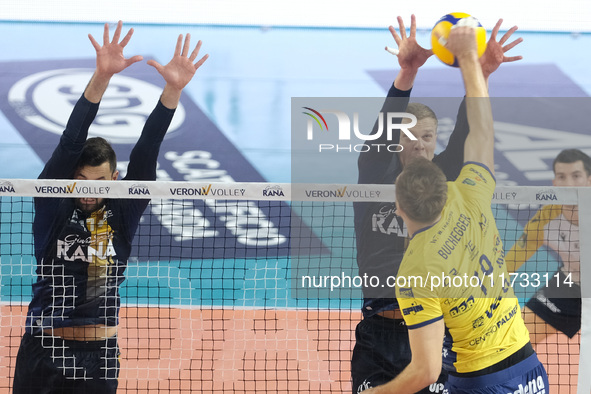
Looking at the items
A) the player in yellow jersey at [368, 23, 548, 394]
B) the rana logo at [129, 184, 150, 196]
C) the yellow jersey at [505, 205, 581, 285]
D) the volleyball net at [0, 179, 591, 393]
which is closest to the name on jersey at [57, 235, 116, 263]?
the volleyball net at [0, 179, 591, 393]

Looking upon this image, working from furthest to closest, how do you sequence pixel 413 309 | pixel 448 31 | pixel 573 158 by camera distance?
pixel 573 158 → pixel 448 31 → pixel 413 309

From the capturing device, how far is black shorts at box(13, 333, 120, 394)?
17.0 ft

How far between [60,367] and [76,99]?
30.2 ft

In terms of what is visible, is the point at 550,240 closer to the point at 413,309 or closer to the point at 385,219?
the point at 385,219

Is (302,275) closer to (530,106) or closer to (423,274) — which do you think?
(423,274)

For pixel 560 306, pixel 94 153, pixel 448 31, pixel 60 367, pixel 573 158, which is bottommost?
pixel 60 367

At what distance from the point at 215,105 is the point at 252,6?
12.3 ft

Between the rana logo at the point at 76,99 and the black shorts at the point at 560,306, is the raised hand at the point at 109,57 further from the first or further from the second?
the rana logo at the point at 76,99

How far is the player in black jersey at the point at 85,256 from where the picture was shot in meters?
5.17

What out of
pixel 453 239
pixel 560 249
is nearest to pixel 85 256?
pixel 453 239

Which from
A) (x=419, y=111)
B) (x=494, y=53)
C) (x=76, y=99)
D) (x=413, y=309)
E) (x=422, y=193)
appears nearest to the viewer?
(x=413, y=309)

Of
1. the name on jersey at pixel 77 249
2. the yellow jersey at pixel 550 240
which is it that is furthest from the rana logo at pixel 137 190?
the yellow jersey at pixel 550 240

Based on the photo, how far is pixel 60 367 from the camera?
5.15 meters

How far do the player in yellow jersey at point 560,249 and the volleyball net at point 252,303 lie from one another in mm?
36
